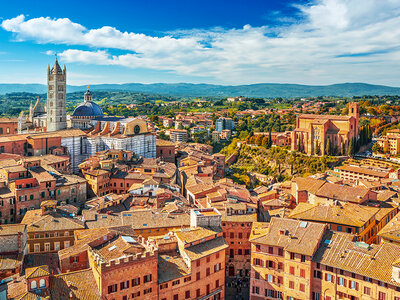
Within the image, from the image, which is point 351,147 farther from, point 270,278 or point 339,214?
point 270,278

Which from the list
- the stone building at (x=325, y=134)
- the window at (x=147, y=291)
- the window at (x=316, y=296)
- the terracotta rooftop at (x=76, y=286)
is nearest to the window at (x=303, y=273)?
the window at (x=316, y=296)

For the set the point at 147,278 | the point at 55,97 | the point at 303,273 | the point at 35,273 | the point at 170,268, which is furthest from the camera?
the point at 55,97

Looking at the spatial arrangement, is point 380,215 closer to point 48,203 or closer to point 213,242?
point 213,242

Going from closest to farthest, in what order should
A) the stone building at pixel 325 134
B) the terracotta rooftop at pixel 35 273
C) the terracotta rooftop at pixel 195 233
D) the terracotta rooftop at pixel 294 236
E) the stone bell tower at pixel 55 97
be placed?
the terracotta rooftop at pixel 35 273 < the terracotta rooftop at pixel 294 236 < the terracotta rooftop at pixel 195 233 < the stone bell tower at pixel 55 97 < the stone building at pixel 325 134

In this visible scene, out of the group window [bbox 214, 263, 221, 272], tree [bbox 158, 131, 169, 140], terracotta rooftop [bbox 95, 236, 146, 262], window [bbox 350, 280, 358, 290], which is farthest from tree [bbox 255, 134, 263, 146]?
terracotta rooftop [bbox 95, 236, 146, 262]

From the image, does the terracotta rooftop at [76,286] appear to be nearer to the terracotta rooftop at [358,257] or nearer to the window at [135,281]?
the window at [135,281]

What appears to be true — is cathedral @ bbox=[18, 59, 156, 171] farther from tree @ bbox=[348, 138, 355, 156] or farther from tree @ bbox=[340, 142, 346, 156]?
A: tree @ bbox=[348, 138, 355, 156]

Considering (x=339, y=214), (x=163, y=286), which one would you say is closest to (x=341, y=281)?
(x=339, y=214)
